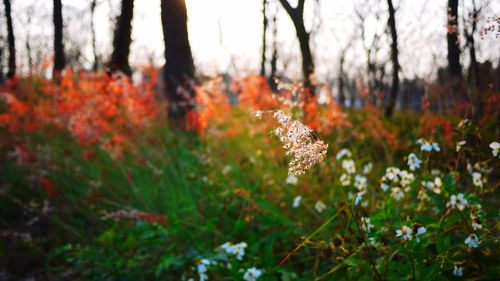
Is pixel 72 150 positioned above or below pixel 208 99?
below

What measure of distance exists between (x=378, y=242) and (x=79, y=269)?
226 centimetres

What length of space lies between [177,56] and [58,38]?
3.89 meters

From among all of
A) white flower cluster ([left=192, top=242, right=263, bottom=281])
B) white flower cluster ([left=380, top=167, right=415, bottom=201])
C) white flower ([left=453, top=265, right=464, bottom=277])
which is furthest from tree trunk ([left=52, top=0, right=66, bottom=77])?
white flower ([left=453, top=265, right=464, bottom=277])

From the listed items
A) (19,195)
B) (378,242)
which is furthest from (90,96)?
(378,242)

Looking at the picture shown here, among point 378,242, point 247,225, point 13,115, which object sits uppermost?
point 13,115

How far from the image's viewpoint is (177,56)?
6445 mm

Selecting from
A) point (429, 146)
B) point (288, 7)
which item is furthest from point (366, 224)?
point (288, 7)

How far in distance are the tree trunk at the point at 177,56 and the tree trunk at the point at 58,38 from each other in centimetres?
192

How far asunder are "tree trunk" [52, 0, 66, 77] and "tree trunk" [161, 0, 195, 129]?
192 cm

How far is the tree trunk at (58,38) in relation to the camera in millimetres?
7520

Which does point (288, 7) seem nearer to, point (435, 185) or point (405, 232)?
point (435, 185)

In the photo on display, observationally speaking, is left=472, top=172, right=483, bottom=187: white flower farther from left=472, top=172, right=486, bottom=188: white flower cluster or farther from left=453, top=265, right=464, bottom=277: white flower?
left=453, top=265, right=464, bottom=277: white flower

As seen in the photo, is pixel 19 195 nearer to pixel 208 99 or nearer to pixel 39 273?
pixel 39 273

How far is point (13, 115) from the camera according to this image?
564 cm
